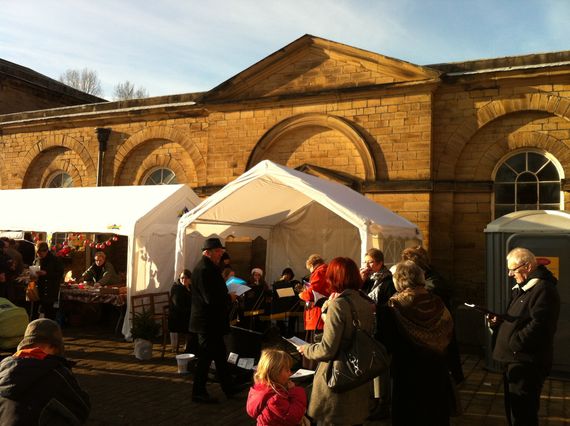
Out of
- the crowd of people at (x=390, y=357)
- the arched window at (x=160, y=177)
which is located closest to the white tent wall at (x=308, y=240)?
the arched window at (x=160, y=177)

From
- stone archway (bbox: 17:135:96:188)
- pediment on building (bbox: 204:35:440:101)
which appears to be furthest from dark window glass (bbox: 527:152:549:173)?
stone archway (bbox: 17:135:96:188)

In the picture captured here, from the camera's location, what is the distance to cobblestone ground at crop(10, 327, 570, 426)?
5633 mm

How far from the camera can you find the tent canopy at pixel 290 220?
816 cm

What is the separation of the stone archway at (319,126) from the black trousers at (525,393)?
8.25 metres

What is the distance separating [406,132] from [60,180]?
11.5m

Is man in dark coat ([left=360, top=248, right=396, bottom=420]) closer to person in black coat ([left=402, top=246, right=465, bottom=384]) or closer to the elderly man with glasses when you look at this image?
person in black coat ([left=402, top=246, right=465, bottom=384])

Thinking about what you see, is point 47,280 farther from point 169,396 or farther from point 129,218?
point 169,396

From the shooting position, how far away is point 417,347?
3758mm

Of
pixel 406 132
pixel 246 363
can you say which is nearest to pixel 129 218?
pixel 246 363

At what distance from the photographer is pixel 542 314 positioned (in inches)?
170

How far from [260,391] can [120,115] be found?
46.4 feet

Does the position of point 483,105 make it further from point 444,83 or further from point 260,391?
point 260,391

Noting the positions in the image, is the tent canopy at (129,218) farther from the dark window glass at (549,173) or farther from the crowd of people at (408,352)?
the dark window glass at (549,173)

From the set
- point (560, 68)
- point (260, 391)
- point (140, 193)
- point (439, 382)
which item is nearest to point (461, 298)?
point (560, 68)
